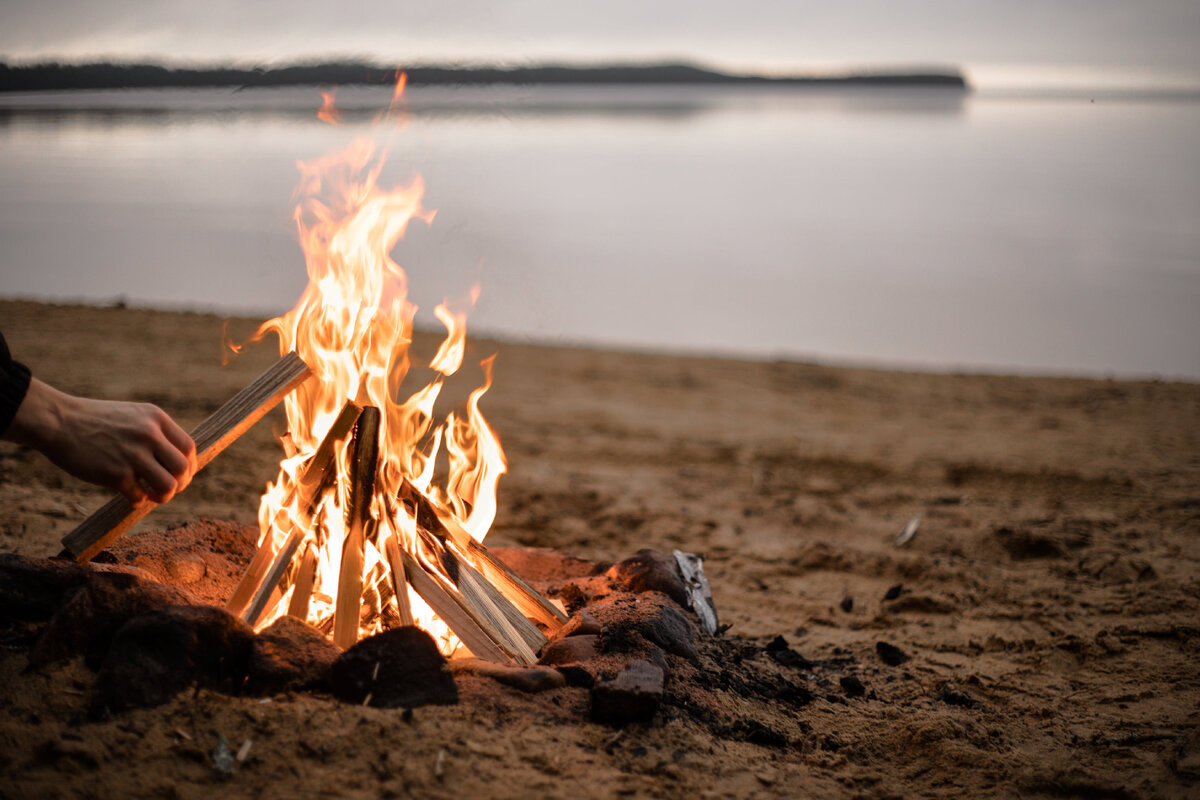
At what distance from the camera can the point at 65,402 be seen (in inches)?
75.9

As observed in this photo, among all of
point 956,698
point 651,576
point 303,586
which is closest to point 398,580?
point 303,586

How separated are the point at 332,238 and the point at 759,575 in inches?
111

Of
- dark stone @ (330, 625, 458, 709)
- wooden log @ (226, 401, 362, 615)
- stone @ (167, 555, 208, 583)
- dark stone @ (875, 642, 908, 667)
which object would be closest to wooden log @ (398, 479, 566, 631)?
wooden log @ (226, 401, 362, 615)

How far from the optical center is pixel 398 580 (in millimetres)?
2521

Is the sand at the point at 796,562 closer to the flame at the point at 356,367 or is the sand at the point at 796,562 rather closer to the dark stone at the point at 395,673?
the dark stone at the point at 395,673

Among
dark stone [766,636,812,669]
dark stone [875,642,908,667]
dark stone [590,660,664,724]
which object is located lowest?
dark stone [590,660,664,724]

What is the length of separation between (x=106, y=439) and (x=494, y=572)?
4.34 ft

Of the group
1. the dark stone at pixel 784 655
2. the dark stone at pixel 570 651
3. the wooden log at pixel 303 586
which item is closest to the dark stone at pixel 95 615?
the wooden log at pixel 303 586

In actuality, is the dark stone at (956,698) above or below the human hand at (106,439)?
below

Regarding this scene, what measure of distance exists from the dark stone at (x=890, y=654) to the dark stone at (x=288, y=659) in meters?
2.28

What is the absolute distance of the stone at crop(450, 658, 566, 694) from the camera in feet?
7.65

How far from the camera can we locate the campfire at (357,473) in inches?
99.3

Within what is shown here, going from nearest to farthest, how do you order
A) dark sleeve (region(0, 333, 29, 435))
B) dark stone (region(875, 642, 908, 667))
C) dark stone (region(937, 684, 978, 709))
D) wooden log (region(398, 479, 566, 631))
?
dark sleeve (region(0, 333, 29, 435)), wooden log (region(398, 479, 566, 631)), dark stone (region(937, 684, 978, 709)), dark stone (region(875, 642, 908, 667))

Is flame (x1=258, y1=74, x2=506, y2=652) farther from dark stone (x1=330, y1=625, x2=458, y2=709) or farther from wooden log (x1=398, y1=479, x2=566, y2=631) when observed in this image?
dark stone (x1=330, y1=625, x2=458, y2=709)
